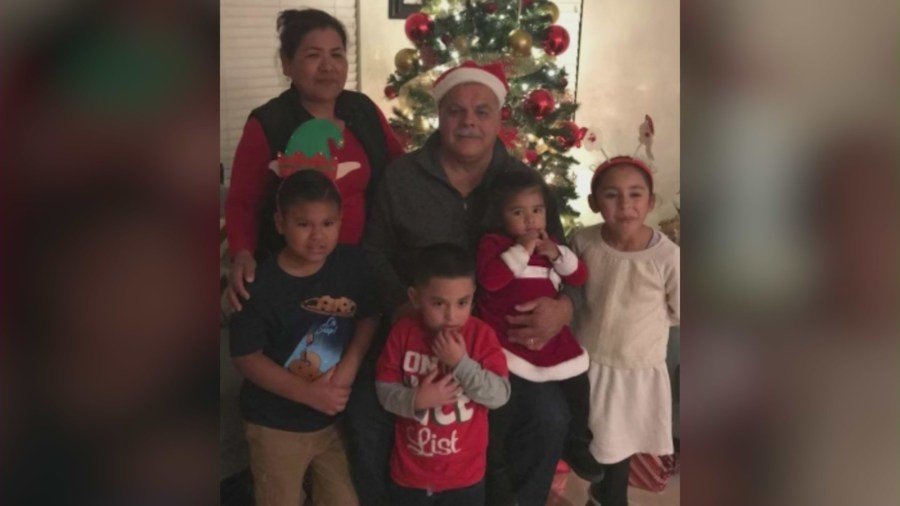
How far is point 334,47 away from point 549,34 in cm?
38

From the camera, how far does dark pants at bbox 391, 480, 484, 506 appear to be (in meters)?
1.12

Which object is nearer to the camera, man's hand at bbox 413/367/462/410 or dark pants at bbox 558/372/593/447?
man's hand at bbox 413/367/462/410

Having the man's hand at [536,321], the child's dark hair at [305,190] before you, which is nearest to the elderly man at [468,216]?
the man's hand at [536,321]

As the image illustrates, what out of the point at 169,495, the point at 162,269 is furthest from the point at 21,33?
the point at 169,495

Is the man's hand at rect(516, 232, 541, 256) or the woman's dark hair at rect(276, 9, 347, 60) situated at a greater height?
the woman's dark hair at rect(276, 9, 347, 60)

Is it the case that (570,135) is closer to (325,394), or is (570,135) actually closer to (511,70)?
(511,70)

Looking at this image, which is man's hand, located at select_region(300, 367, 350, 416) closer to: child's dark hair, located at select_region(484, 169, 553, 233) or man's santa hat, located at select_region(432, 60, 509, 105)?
child's dark hair, located at select_region(484, 169, 553, 233)

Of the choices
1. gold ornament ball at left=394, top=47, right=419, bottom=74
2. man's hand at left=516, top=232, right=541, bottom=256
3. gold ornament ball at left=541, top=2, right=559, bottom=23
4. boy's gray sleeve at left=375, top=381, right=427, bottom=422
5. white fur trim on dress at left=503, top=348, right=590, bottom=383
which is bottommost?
boy's gray sleeve at left=375, top=381, right=427, bottom=422

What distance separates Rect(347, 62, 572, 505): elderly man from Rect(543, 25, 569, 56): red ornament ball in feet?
Result: 0.33

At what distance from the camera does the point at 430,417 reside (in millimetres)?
1099

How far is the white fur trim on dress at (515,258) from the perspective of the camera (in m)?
1.15

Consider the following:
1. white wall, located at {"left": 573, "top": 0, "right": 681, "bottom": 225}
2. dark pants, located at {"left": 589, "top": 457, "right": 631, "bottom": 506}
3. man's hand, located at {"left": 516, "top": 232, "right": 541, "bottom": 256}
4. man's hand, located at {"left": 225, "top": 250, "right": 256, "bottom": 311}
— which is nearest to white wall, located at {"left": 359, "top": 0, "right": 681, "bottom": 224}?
white wall, located at {"left": 573, "top": 0, "right": 681, "bottom": 225}

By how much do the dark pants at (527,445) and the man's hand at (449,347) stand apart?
0.15 m

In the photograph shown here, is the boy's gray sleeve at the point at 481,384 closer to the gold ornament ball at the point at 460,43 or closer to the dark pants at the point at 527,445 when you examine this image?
the dark pants at the point at 527,445
